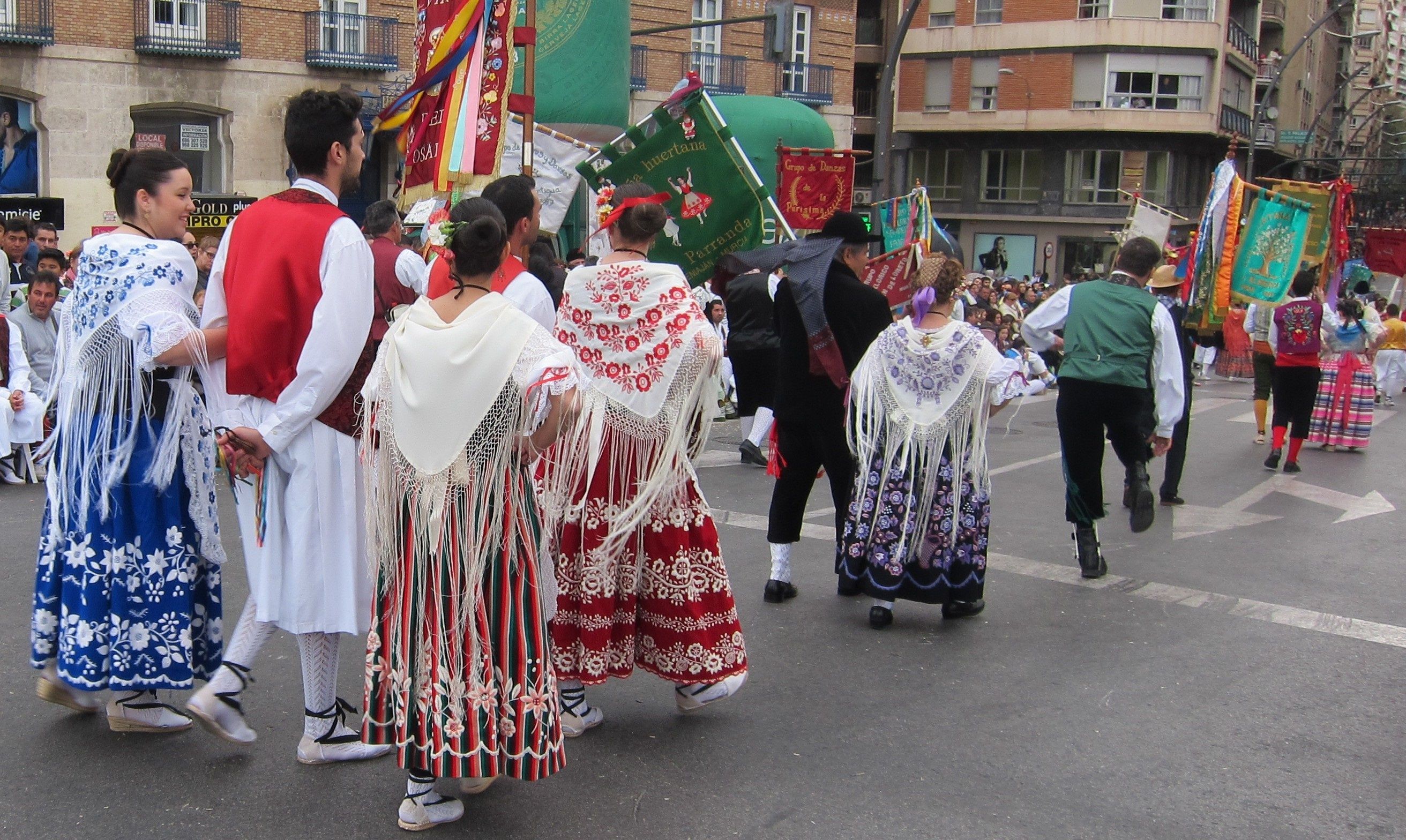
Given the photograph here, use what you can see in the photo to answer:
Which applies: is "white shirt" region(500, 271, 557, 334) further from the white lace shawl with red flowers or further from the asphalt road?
the asphalt road

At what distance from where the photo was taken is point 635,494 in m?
4.33

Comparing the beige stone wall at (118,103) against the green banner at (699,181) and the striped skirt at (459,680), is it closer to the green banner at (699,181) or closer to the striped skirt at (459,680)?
the green banner at (699,181)

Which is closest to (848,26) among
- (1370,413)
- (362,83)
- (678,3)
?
(678,3)

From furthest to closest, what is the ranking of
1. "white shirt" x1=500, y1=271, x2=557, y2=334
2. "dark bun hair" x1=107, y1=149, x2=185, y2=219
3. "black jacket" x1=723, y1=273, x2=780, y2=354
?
"black jacket" x1=723, y1=273, x2=780, y2=354 < "white shirt" x1=500, y1=271, x2=557, y2=334 < "dark bun hair" x1=107, y1=149, x2=185, y2=219

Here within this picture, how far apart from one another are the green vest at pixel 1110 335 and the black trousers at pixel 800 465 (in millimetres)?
1523

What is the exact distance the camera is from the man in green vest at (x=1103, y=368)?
654 cm

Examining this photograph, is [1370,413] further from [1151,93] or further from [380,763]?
[1151,93]

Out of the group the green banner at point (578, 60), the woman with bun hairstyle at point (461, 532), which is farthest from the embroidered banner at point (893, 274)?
the green banner at point (578, 60)

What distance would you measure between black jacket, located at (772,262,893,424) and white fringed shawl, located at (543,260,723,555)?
152 centimetres

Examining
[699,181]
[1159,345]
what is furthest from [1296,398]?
[699,181]

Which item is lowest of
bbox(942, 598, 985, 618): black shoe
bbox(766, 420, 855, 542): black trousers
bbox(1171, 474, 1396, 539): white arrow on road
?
bbox(1171, 474, 1396, 539): white arrow on road

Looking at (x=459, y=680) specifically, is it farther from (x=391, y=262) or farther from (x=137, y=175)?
(x=391, y=262)

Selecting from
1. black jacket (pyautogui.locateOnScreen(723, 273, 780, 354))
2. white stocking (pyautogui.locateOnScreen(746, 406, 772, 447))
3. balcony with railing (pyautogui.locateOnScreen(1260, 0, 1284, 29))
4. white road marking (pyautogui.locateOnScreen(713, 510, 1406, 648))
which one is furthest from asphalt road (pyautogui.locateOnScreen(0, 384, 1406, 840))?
balcony with railing (pyautogui.locateOnScreen(1260, 0, 1284, 29))

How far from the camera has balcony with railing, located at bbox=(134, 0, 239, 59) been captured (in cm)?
2016
